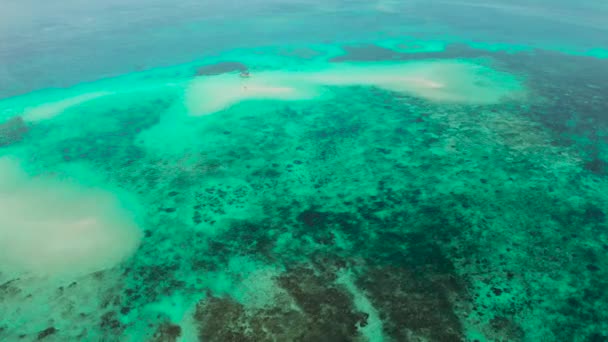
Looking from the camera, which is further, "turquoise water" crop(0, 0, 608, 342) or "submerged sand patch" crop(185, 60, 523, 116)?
"submerged sand patch" crop(185, 60, 523, 116)

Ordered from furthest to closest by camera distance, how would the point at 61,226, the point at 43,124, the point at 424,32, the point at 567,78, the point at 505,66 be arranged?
the point at 424,32 < the point at 505,66 < the point at 567,78 < the point at 43,124 < the point at 61,226

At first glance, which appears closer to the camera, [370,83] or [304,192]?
[304,192]

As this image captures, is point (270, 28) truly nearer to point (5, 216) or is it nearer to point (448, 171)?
point (448, 171)

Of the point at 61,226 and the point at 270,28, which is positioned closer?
the point at 61,226

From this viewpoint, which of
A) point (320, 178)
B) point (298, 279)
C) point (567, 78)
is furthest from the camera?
point (567, 78)

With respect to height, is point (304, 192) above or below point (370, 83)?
below

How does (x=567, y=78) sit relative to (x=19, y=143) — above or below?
above

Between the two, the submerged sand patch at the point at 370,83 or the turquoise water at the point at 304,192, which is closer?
the turquoise water at the point at 304,192

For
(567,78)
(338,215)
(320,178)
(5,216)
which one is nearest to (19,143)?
(5,216)
